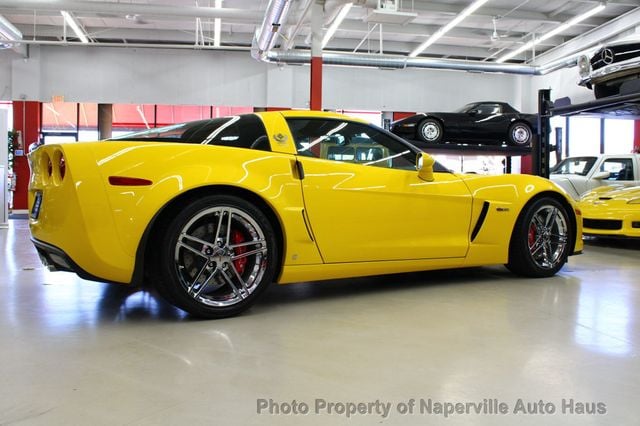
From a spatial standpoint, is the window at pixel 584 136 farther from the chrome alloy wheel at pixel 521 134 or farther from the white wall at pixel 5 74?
the white wall at pixel 5 74

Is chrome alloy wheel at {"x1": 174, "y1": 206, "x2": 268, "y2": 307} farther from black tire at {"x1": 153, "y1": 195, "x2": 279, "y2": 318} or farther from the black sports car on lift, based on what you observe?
the black sports car on lift

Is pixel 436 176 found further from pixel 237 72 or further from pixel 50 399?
pixel 237 72

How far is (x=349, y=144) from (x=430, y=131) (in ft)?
23.1

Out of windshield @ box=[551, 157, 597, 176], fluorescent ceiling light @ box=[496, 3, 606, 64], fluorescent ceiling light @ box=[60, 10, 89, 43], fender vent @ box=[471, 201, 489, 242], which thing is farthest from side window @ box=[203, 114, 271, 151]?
fluorescent ceiling light @ box=[496, 3, 606, 64]

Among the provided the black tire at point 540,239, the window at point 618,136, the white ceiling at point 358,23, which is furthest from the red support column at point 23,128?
the window at point 618,136

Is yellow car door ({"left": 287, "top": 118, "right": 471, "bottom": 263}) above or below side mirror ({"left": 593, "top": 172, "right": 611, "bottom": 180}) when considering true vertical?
below

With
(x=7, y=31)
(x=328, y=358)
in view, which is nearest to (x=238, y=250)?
(x=328, y=358)

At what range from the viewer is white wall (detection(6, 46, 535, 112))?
588 inches

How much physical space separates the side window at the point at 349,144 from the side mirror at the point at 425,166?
7 centimetres

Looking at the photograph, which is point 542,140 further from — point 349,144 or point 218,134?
point 218,134

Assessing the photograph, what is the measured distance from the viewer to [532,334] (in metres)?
2.39

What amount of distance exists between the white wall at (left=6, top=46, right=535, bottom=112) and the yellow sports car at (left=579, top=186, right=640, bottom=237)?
1124 cm

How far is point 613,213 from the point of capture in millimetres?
5785

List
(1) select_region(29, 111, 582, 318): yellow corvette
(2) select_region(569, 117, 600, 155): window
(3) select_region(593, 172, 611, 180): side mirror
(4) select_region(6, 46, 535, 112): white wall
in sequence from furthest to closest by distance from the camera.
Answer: (2) select_region(569, 117, 600, 155): window → (4) select_region(6, 46, 535, 112): white wall → (3) select_region(593, 172, 611, 180): side mirror → (1) select_region(29, 111, 582, 318): yellow corvette
